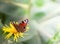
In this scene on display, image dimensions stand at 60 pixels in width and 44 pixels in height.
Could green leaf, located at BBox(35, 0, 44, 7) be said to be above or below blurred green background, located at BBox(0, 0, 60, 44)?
above

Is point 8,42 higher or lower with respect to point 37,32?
higher

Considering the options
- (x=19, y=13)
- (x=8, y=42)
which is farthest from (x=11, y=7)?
(x=8, y=42)

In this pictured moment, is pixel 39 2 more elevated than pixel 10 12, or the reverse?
pixel 39 2

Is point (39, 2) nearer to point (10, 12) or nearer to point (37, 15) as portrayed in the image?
point (37, 15)

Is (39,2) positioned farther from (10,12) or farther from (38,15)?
(10,12)

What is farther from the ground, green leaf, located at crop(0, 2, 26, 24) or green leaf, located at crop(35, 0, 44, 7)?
green leaf, located at crop(35, 0, 44, 7)

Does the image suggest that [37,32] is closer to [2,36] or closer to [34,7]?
[34,7]

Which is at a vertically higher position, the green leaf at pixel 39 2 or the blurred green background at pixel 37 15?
the green leaf at pixel 39 2

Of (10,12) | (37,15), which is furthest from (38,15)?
(10,12)

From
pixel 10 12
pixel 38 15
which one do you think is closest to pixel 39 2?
pixel 38 15

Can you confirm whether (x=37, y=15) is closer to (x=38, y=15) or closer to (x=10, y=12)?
(x=38, y=15)

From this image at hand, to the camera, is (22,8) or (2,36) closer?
(2,36)
